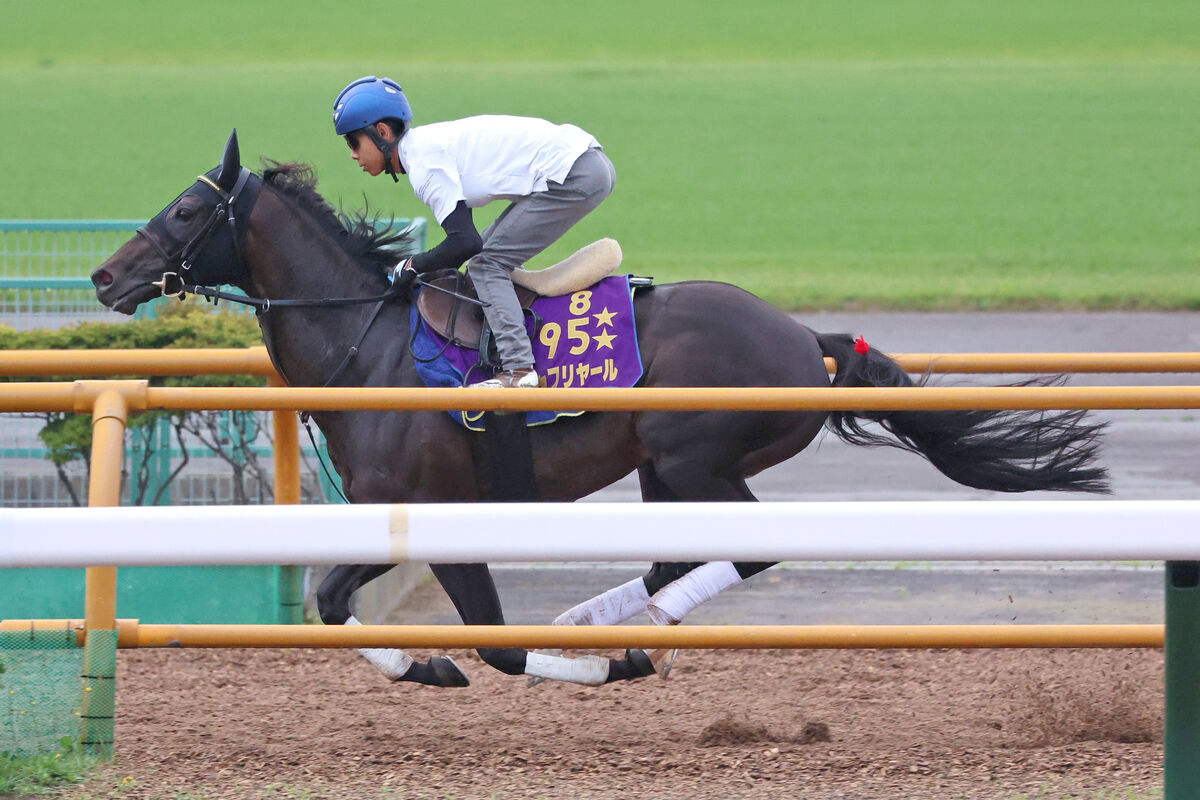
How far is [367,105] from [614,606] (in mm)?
1859

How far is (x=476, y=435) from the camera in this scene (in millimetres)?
4680

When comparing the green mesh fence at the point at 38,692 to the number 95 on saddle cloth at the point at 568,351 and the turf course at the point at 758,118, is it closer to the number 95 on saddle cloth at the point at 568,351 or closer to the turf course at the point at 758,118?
the number 95 on saddle cloth at the point at 568,351

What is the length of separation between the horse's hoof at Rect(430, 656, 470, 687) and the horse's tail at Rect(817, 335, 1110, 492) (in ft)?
4.82

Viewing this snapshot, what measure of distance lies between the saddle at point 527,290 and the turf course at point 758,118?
12317mm

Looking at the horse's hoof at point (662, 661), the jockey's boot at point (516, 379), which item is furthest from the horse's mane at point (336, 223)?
the horse's hoof at point (662, 661)

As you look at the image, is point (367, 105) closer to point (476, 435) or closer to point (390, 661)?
point (476, 435)

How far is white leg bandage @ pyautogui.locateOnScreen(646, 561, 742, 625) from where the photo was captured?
4.55m

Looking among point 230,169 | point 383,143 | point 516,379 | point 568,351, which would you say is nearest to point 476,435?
point 516,379

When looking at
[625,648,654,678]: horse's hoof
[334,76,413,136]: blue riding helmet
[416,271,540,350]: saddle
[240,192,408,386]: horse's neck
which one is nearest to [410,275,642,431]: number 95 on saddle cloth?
[416,271,540,350]: saddle


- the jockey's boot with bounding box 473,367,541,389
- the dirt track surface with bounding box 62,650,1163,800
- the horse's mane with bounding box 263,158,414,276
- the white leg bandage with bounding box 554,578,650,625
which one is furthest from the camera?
the horse's mane with bounding box 263,158,414,276

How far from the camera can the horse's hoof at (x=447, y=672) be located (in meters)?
4.55

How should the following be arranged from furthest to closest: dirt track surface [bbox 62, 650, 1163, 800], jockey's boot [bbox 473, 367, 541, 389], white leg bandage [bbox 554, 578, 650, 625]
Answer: white leg bandage [bbox 554, 578, 650, 625] → jockey's boot [bbox 473, 367, 541, 389] → dirt track surface [bbox 62, 650, 1163, 800]

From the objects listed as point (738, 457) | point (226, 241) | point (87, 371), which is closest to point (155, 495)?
point (226, 241)

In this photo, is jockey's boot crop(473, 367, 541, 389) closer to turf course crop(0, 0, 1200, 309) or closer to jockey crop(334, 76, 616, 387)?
jockey crop(334, 76, 616, 387)
